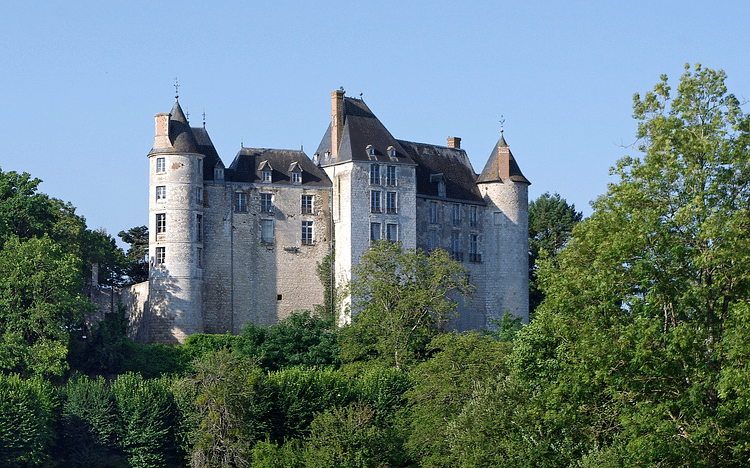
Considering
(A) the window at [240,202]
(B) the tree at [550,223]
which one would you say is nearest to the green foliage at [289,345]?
(A) the window at [240,202]

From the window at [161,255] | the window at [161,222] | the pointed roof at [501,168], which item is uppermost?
the pointed roof at [501,168]

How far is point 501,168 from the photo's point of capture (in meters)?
79.6

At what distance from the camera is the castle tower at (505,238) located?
7775cm

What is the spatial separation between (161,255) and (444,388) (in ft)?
76.4

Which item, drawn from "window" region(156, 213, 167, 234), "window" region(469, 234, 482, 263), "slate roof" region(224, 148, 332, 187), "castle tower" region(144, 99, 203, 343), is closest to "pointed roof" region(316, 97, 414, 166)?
"slate roof" region(224, 148, 332, 187)

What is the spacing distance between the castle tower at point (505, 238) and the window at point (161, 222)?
20446 mm

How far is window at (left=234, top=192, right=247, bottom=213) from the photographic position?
2830 inches

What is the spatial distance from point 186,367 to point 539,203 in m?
34.6

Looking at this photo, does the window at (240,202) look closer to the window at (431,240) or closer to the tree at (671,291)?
the window at (431,240)

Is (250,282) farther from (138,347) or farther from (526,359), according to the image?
(526,359)

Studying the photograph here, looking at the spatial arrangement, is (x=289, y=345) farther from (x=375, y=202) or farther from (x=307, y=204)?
(x=375, y=202)

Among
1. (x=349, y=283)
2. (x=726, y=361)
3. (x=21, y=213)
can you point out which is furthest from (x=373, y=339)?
(x=726, y=361)

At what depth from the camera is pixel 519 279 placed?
257 ft

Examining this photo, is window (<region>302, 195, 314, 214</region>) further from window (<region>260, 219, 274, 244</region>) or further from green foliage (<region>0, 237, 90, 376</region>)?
green foliage (<region>0, 237, 90, 376</region>)
